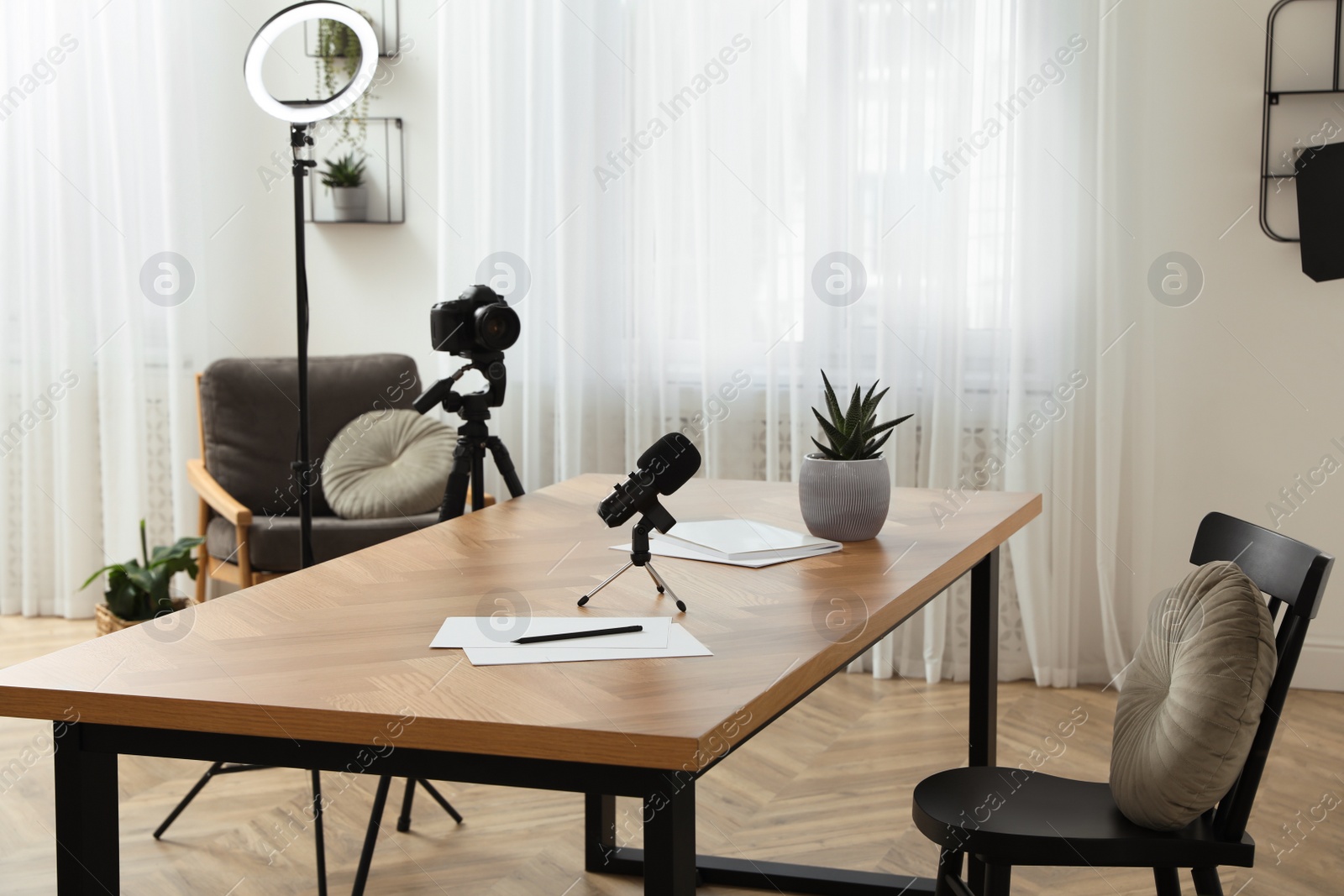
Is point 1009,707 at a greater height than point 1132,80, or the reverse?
point 1132,80

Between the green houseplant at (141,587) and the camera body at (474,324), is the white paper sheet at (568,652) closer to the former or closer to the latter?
the camera body at (474,324)

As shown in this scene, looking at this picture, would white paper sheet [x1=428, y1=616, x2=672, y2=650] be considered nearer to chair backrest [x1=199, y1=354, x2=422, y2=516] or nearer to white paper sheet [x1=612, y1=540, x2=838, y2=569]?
white paper sheet [x1=612, y1=540, x2=838, y2=569]

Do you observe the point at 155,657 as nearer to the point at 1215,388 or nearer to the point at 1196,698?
the point at 1196,698

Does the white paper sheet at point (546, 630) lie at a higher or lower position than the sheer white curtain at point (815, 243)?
lower

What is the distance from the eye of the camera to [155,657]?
3.97 ft

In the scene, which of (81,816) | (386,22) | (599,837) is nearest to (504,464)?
(599,837)

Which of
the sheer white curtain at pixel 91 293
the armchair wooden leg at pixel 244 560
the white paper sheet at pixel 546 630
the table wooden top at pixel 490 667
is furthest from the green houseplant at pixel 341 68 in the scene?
the white paper sheet at pixel 546 630

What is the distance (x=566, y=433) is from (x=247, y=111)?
65.1 inches

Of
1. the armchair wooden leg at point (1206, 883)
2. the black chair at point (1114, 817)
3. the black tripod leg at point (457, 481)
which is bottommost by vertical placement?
the armchair wooden leg at point (1206, 883)

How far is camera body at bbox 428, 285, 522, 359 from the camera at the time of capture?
209 cm

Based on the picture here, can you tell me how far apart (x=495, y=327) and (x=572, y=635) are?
93 cm

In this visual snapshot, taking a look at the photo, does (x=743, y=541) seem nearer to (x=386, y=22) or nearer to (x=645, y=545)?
(x=645, y=545)

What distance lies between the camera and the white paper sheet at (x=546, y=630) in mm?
1281

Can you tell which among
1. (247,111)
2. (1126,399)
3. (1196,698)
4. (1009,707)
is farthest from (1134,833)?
(247,111)
